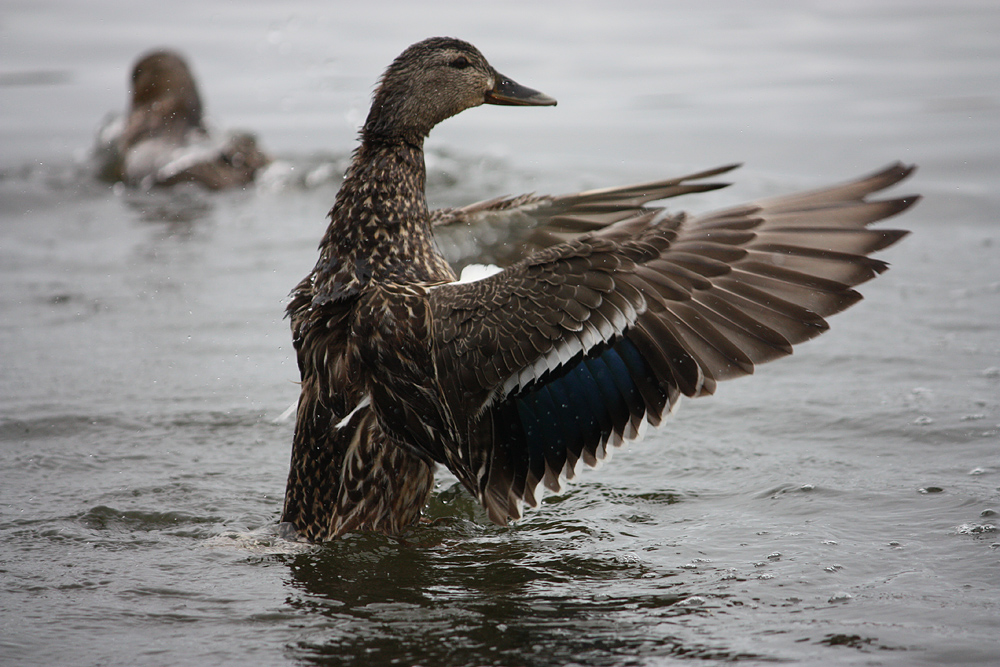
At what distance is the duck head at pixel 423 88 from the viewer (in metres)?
4.26

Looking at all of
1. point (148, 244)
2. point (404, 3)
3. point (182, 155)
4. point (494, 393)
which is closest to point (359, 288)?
point (494, 393)

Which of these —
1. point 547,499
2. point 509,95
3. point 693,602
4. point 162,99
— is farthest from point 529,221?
point 162,99

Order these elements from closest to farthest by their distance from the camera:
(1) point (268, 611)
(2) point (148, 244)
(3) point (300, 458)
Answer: (1) point (268, 611) → (3) point (300, 458) → (2) point (148, 244)

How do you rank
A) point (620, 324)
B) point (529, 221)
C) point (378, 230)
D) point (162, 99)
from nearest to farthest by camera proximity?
point (620, 324)
point (378, 230)
point (529, 221)
point (162, 99)

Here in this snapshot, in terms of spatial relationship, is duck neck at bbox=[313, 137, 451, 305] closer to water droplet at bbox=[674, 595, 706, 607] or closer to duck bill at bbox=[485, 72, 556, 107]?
duck bill at bbox=[485, 72, 556, 107]

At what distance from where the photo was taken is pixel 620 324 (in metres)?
3.68

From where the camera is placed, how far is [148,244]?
8.39m

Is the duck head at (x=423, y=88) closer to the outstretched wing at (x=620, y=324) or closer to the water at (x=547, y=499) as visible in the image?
the outstretched wing at (x=620, y=324)

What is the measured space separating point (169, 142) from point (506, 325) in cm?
779

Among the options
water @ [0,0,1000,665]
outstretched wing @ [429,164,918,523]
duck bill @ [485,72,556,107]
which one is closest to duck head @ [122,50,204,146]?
water @ [0,0,1000,665]

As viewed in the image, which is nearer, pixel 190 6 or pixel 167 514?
pixel 167 514

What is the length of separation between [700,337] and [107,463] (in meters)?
2.70

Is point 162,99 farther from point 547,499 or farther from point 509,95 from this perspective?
point 547,499

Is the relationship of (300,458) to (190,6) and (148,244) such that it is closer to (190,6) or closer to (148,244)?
(148,244)
